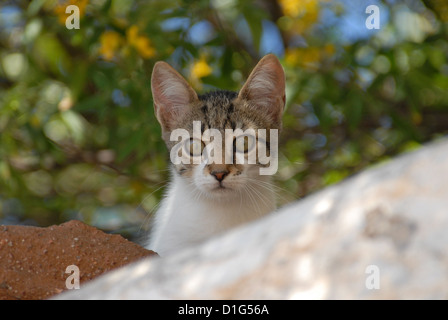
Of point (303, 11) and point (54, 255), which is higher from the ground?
point (303, 11)

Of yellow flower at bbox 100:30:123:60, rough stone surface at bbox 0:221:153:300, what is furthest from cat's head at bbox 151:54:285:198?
yellow flower at bbox 100:30:123:60

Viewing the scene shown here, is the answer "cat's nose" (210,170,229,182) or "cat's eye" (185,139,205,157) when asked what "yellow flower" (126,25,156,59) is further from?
"cat's nose" (210,170,229,182)

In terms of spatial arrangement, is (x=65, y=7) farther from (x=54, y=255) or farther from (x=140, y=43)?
(x=54, y=255)

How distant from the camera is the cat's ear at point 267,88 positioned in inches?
141

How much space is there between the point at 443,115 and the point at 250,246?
4.46 metres

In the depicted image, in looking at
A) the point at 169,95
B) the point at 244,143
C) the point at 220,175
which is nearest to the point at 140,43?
the point at 169,95

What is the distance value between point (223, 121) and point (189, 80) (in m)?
1.65

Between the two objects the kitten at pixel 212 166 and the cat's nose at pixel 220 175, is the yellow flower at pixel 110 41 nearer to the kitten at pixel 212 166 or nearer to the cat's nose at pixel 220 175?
the kitten at pixel 212 166

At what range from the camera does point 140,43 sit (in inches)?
183

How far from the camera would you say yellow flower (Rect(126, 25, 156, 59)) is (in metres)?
4.62

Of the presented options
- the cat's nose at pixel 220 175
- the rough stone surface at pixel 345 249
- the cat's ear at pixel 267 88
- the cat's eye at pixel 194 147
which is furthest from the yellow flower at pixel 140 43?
the rough stone surface at pixel 345 249

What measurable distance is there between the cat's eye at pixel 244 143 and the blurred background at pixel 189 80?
461 millimetres

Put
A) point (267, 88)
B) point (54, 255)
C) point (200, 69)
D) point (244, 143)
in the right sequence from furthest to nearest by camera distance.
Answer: point (200, 69)
point (267, 88)
point (244, 143)
point (54, 255)

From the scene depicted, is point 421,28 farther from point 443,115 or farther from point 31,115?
point 31,115
